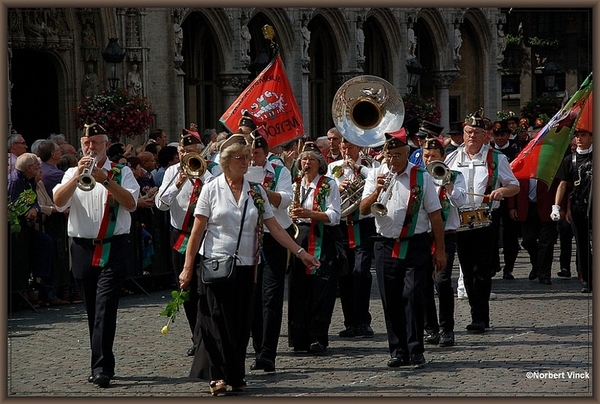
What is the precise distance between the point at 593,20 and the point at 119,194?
3.65 meters

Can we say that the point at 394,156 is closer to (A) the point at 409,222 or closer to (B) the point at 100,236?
(A) the point at 409,222

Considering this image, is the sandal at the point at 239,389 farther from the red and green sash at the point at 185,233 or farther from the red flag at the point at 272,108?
the red flag at the point at 272,108

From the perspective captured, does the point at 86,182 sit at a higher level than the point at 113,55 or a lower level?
lower

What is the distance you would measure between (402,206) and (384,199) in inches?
6.4

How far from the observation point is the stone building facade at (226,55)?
990 inches

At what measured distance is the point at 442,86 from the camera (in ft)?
130

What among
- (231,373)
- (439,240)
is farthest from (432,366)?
(231,373)

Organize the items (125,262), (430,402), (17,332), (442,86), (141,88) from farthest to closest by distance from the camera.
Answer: (442,86), (141,88), (17,332), (125,262), (430,402)

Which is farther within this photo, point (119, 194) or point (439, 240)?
point (439, 240)

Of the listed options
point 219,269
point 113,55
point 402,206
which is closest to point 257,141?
point 402,206

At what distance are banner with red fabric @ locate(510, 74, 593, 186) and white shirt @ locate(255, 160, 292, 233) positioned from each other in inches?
155

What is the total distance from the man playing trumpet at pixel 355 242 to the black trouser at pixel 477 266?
2.89 ft

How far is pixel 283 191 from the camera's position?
412 inches

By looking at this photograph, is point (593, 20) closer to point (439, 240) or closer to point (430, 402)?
point (439, 240)
